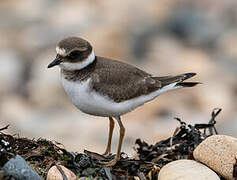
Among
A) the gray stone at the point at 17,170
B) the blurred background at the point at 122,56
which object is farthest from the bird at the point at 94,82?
the blurred background at the point at 122,56

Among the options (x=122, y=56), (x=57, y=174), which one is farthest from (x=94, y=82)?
(x=122, y=56)

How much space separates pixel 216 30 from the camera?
16.8 m

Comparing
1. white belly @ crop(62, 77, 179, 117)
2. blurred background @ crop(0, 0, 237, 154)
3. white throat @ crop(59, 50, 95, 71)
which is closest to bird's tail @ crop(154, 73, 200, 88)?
white belly @ crop(62, 77, 179, 117)

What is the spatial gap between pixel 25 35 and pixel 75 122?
15.0 ft

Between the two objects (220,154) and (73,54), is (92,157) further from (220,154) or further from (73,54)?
(220,154)

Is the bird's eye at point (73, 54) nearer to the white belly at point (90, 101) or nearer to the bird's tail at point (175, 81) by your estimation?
the white belly at point (90, 101)

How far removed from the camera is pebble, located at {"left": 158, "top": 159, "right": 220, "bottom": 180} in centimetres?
526

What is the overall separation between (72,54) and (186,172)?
1.73 m

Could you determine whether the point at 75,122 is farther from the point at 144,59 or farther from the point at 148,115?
the point at 144,59

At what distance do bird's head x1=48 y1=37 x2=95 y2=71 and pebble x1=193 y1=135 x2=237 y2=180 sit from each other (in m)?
1.53

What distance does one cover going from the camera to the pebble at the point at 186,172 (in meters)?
5.26

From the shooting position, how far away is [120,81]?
6.17 m

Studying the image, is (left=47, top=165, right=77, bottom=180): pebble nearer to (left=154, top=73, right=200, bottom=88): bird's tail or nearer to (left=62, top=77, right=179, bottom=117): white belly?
(left=62, top=77, right=179, bottom=117): white belly

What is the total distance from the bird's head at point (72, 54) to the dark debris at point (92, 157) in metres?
0.83
